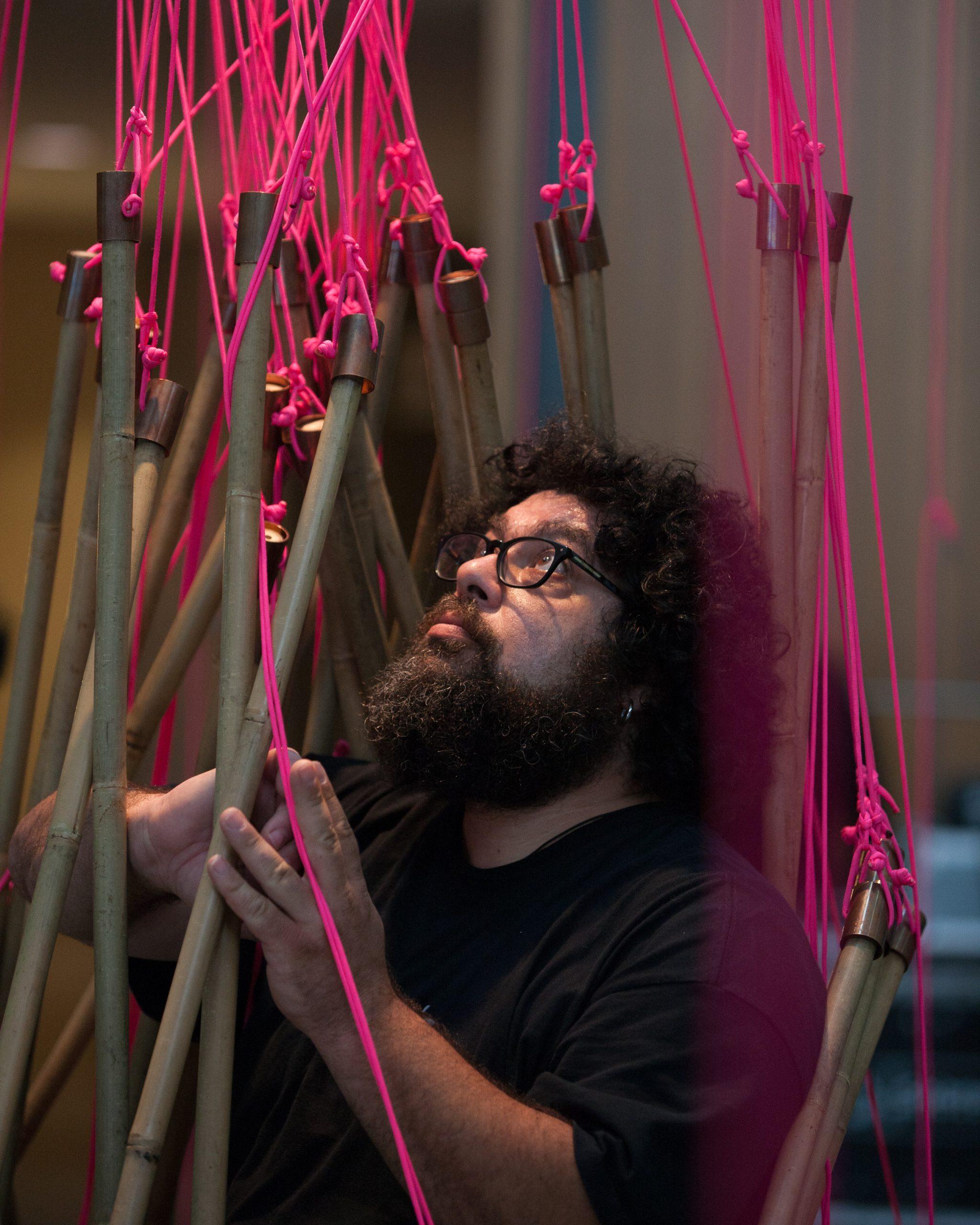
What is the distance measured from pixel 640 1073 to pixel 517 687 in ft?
1.31

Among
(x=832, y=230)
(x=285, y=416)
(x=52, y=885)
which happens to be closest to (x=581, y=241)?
(x=832, y=230)

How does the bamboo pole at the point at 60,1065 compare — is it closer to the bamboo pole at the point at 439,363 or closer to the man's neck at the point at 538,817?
the man's neck at the point at 538,817

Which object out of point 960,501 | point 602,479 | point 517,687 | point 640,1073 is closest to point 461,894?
point 517,687

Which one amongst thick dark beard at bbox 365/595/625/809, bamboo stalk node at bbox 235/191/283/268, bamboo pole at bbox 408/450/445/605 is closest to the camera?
bamboo stalk node at bbox 235/191/283/268

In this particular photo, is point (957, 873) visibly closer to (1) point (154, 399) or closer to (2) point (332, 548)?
(2) point (332, 548)

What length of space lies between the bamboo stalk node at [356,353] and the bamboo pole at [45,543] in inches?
14.9

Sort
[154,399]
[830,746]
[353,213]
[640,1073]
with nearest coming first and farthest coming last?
1. [640,1073]
2. [154,399]
3. [830,746]
4. [353,213]

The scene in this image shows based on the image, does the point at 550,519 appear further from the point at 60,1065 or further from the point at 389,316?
the point at 60,1065

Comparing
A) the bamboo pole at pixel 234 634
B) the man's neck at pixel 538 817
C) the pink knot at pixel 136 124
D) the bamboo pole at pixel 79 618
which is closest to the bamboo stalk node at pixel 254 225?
the bamboo pole at pixel 234 634

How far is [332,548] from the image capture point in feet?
3.77

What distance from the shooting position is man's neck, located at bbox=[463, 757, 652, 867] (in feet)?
3.60

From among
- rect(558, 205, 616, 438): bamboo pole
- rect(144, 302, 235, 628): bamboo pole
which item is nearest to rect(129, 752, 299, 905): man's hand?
rect(144, 302, 235, 628): bamboo pole

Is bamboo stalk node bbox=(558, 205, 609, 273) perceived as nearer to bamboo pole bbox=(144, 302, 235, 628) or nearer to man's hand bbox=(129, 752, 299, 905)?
bamboo pole bbox=(144, 302, 235, 628)

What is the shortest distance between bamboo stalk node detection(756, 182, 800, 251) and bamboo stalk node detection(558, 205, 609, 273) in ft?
0.60
